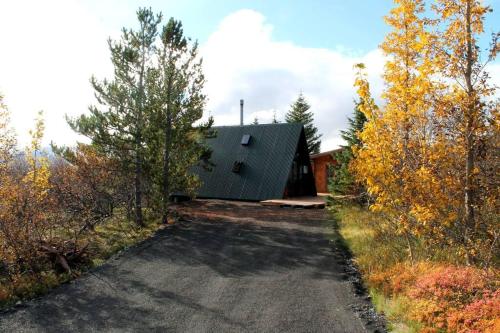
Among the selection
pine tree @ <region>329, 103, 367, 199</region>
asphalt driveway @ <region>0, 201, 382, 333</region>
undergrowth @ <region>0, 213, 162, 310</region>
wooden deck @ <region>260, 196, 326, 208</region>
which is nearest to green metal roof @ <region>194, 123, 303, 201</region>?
wooden deck @ <region>260, 196, 326, 208</region>

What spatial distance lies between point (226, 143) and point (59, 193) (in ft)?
45.6

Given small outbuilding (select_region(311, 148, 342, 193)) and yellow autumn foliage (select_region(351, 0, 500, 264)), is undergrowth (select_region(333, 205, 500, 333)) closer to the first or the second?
yellow autumn foliage (select_region(351, 0, 500, 264))

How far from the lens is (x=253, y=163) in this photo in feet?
81.1

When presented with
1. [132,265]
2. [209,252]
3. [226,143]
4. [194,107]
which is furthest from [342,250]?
[226,143]

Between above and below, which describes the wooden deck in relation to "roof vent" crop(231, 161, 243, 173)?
below

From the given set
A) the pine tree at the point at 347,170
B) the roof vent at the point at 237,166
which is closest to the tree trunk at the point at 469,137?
the pine tree at the point at 347,170

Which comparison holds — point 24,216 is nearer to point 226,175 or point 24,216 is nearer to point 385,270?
point 385,270

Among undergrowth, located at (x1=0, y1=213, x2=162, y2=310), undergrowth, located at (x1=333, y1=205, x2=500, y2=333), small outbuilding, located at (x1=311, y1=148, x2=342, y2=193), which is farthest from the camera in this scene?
small outbuilding, located at (x1=311, y1=148, x2=342, y2=193)

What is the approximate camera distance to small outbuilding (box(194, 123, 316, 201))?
23.7 metres

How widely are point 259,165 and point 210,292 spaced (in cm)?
1670

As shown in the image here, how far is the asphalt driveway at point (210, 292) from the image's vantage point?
6.57 meters

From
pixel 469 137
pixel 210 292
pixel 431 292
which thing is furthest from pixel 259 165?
pixel 431 292

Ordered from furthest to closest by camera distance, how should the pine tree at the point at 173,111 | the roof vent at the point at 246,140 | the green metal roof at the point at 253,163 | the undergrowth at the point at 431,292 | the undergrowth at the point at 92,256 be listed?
the roof vent at the point at 246,140 < the green metal roof at the point at 253,163 < the pine tree at the point at 173,111 < the undergrowth at the point at 92,256 < the undergrowth at the point at 431,292

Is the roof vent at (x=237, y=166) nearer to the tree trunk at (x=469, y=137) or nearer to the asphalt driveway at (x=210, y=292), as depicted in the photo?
the asphalt driveway at (x=210, y=292)
